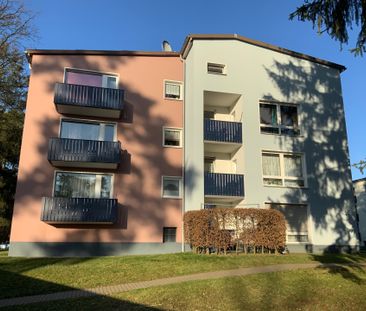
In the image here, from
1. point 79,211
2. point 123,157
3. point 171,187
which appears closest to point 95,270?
point 79,211

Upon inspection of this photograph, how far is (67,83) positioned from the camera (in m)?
19.2

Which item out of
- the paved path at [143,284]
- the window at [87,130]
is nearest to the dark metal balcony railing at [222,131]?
the window at [87,130]

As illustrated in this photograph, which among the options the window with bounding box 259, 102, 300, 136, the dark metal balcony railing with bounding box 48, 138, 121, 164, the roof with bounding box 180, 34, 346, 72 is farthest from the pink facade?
the window with bounding box 259, 102, 300, 136

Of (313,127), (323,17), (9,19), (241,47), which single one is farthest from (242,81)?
(9,19)

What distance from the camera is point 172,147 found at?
804 inches

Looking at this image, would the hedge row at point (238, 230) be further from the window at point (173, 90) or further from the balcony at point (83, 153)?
the window at point (173, 90)

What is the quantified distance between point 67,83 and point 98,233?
26.4 feet

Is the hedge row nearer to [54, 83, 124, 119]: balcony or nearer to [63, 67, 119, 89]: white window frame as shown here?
[54, 83, 124, 119]: balcony

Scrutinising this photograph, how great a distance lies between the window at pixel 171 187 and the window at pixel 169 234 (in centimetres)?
177

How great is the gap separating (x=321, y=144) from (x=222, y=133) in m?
6.22

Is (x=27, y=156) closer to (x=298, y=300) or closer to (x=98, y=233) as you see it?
(x=98, y=233)

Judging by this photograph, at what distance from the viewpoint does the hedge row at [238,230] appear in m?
15.7

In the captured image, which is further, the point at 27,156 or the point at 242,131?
the point at 242,131

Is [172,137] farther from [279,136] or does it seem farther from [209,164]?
[279,136]
